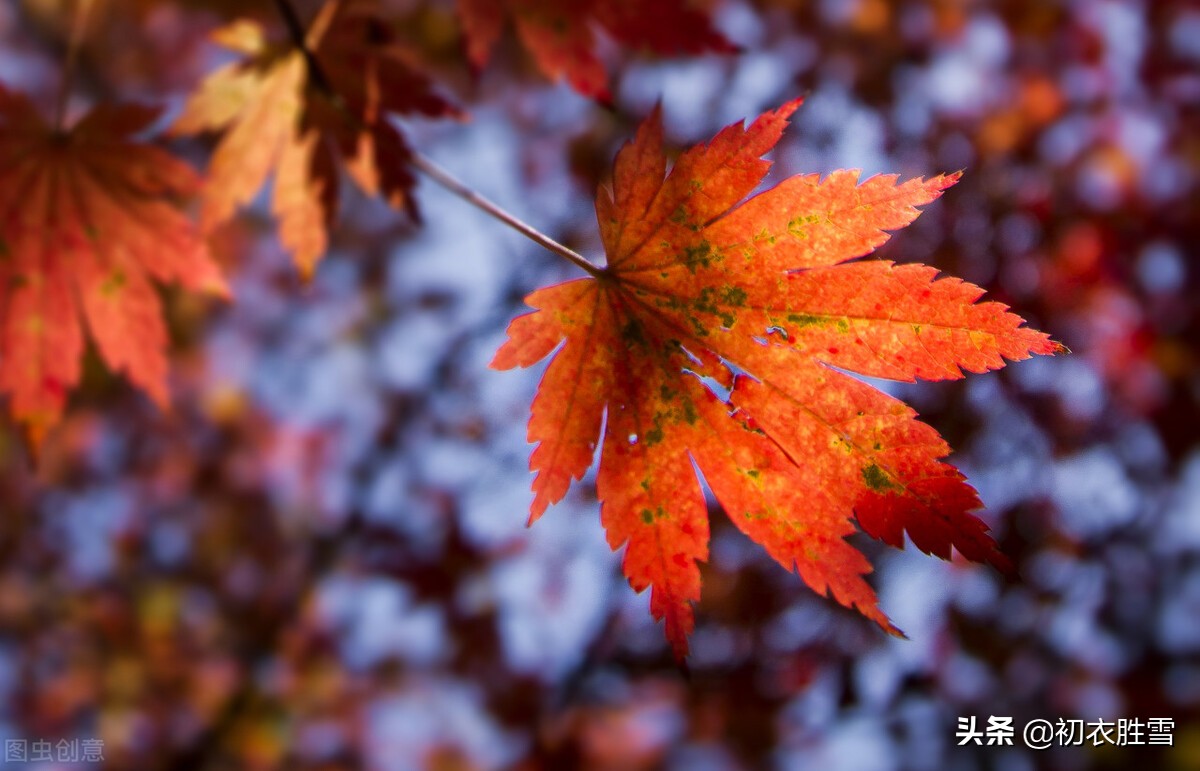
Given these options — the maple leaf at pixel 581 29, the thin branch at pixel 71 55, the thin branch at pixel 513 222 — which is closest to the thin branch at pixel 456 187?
the thin branch at pixel 513 222

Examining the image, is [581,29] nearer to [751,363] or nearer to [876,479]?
[751,363]

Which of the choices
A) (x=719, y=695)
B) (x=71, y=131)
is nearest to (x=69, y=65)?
(x=71, y=131)

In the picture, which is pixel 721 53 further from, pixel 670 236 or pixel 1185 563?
pixel 1185 563

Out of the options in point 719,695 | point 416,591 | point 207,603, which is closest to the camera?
point 719,695

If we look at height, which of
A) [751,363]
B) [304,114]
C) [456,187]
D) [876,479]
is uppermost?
[304,114]

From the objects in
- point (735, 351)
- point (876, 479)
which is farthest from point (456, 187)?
point (876, 479)

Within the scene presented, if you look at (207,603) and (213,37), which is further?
(207,603)
